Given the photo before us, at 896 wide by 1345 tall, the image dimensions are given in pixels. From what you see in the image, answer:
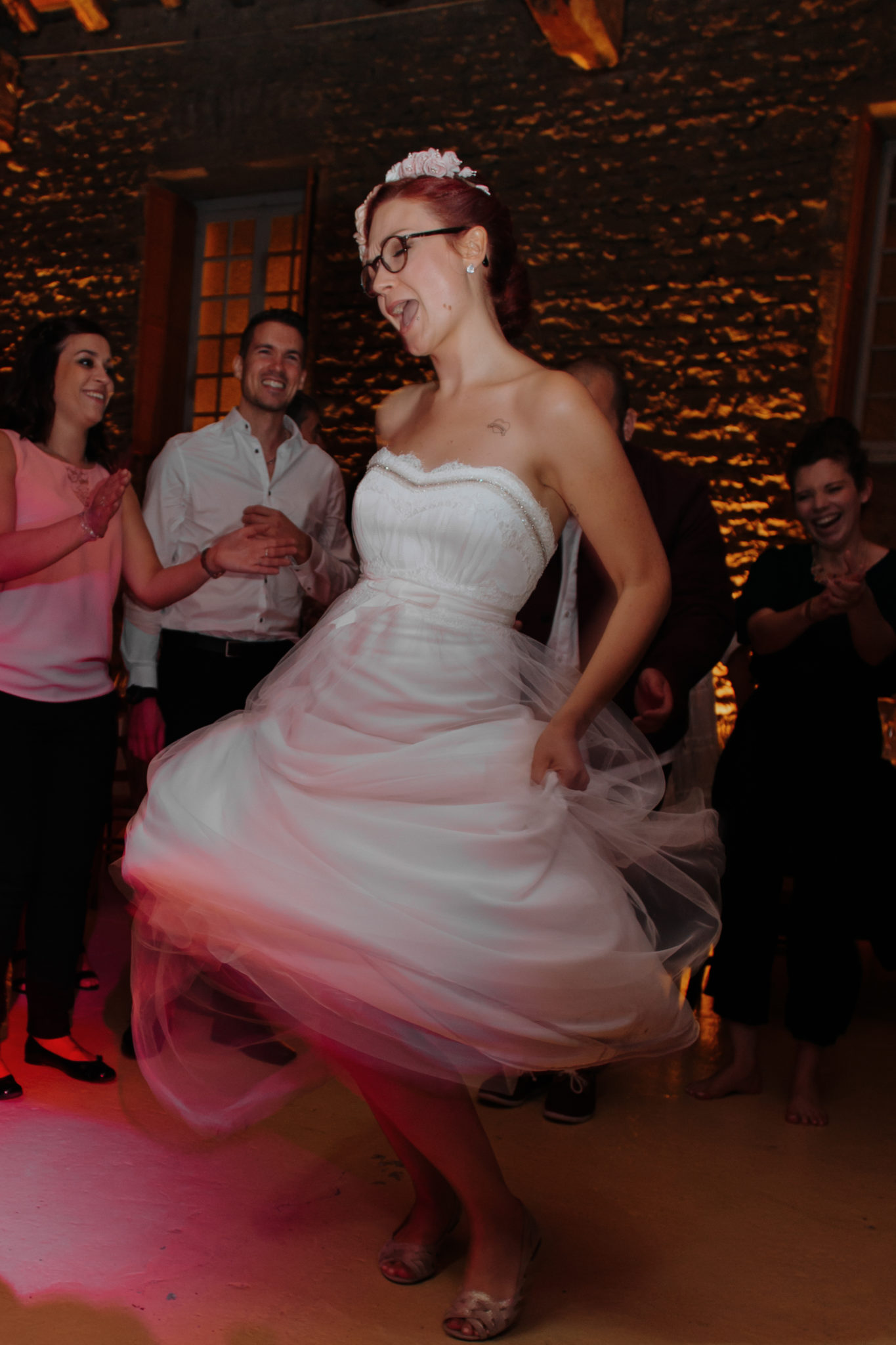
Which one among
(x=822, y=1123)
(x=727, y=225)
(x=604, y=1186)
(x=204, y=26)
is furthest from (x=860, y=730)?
(x=204, y=26)

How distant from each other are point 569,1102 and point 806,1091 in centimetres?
61

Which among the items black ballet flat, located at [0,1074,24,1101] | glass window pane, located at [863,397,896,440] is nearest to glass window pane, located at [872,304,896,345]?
glass window pane, located at [863,397,896,440]

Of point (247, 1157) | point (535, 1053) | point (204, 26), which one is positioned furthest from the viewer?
point (204, 26)

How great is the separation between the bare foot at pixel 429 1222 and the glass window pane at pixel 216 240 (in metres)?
7.78

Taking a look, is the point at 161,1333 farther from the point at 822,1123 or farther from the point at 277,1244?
the point at 822,1123

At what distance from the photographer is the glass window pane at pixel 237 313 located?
8438 mm

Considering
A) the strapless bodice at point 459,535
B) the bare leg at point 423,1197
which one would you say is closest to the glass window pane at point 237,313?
the strapless bodice at point 459,535

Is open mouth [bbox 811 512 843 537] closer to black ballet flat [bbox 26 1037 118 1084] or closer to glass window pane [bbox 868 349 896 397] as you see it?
black ballet flat [bbox 26 1037 118 1084]

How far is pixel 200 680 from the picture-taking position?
10.4 ft

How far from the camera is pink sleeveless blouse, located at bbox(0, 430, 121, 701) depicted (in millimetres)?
2740

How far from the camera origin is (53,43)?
8633 mm

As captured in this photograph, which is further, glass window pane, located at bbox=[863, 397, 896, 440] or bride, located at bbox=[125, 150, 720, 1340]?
glass window pane, located at bbox=[863, 397, 896, 440]

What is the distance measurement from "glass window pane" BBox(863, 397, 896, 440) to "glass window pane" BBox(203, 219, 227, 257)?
4.65m

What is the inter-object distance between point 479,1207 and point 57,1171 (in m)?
0.92
